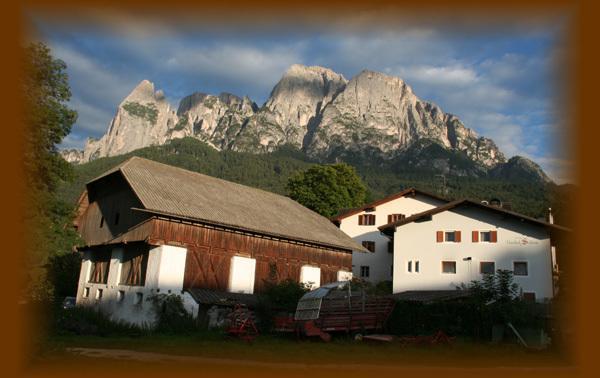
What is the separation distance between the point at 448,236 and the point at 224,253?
17383mm

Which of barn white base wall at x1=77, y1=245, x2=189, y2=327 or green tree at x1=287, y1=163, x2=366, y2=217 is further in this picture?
green tree at x1=287, y1=163, x2=366, y2=217

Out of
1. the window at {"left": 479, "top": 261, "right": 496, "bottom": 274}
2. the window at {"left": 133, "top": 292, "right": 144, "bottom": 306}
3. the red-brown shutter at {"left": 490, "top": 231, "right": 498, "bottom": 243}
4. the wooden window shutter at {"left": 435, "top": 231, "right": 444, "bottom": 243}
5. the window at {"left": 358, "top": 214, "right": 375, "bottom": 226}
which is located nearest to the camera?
the window at {"left": 133, "top": 292, "right": 144, "bottom": 306}

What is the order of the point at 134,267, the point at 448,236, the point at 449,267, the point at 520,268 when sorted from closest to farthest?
the point at 134,267 → the point at 520,268 → the point at 449,267 → the point at 448,236

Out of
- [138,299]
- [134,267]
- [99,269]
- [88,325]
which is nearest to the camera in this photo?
[88,325]

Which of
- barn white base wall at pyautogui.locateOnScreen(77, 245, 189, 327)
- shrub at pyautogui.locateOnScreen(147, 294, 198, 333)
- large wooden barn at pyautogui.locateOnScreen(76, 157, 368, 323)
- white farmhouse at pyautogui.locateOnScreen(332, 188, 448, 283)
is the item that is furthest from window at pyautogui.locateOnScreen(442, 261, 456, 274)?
shrub at pyautogui.locateOnScreen(147, 294, 198, 333)

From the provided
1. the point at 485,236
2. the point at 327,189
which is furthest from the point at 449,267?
the point at 327,189

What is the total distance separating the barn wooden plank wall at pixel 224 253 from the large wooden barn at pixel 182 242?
60mm

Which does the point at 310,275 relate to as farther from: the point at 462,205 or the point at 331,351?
the point at 331,351

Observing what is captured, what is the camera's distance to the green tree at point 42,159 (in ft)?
56.3

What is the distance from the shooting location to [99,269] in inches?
1277

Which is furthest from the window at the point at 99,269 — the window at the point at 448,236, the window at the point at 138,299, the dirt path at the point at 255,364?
the window at the point at 448,236

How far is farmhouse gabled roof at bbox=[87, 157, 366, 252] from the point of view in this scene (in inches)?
1139

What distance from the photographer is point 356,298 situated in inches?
985

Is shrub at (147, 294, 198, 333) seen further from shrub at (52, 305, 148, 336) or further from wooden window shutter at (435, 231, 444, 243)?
wooden window shutter at (435, 231, 444, 243)
